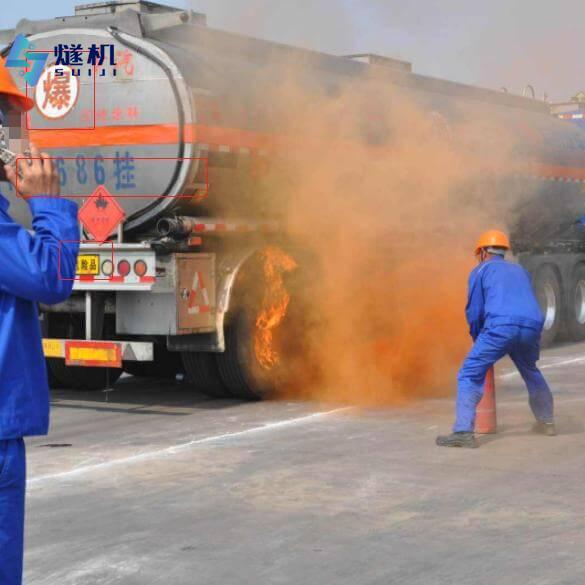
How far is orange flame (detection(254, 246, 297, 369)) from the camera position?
36.7 feet

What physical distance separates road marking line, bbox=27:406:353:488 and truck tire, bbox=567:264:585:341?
773 centimetres

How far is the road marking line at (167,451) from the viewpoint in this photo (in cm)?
779

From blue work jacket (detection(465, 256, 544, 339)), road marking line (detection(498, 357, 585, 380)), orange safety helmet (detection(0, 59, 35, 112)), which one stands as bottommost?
road marking line (detection(498, 357, 585, 380))

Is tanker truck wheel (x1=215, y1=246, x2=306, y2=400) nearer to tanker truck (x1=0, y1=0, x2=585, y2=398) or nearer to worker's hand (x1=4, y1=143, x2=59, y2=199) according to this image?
tanker truck (x1=0, y1=0, x2=585, y2=398)

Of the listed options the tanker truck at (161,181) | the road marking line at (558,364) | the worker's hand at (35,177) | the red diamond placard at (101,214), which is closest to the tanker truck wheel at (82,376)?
the tanker truck at (161,181)

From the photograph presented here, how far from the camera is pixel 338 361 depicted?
11602 mm

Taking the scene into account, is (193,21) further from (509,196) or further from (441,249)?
(509,196)

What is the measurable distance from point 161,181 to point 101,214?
28.0 inches

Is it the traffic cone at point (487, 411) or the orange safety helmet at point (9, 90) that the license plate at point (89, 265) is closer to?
the traffic cone at point (487, 411)

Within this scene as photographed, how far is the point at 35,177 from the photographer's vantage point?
10.5 feet

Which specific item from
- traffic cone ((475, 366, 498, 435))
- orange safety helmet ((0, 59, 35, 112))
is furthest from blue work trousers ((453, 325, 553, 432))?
orange safety helmet ((0, 59, 35, 112))

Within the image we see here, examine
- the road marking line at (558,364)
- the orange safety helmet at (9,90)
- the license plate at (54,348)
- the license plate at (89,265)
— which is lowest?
the road marking line at (558,364)

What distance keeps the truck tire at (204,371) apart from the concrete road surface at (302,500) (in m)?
0.69

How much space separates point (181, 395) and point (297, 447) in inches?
136
